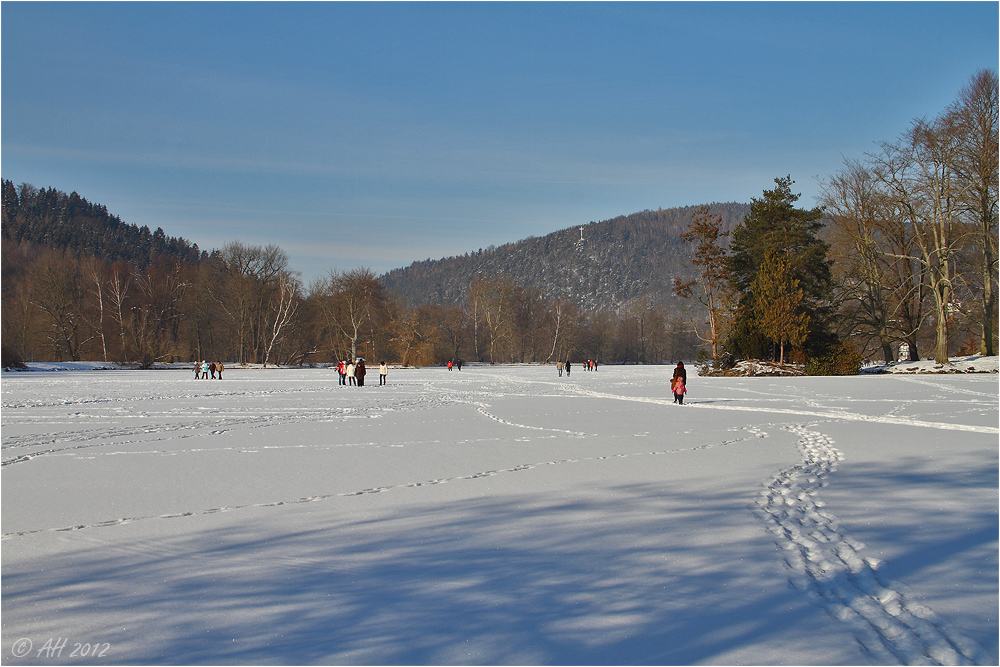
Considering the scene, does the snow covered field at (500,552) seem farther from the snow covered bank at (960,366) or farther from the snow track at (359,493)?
the snow covered bank at (960,366)

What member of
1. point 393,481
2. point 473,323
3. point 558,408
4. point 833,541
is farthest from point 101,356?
point 833,541

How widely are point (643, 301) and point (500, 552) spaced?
366 feet

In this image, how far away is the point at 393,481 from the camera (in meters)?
7.47

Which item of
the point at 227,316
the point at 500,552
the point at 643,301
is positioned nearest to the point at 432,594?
the point at 500,552

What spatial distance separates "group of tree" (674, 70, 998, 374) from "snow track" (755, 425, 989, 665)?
34.2m

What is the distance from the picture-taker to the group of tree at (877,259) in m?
34.2

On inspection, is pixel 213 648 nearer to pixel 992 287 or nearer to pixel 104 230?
pixel 992 287

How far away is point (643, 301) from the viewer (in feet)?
372

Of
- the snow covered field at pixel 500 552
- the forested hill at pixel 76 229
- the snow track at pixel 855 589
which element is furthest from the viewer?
the forested hill at pixel 76 229

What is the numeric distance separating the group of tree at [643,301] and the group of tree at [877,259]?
0.36 feet

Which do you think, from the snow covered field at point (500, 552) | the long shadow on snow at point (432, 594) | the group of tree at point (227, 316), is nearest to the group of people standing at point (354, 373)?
the snow covered field at point (500, 552)

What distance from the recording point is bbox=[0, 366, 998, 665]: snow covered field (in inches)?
135

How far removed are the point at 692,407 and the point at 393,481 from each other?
1217 cm

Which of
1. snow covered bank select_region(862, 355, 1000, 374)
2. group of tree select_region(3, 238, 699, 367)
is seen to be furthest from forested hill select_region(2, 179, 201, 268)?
snow covered bank select_region(862, 355, 1000, 374)
